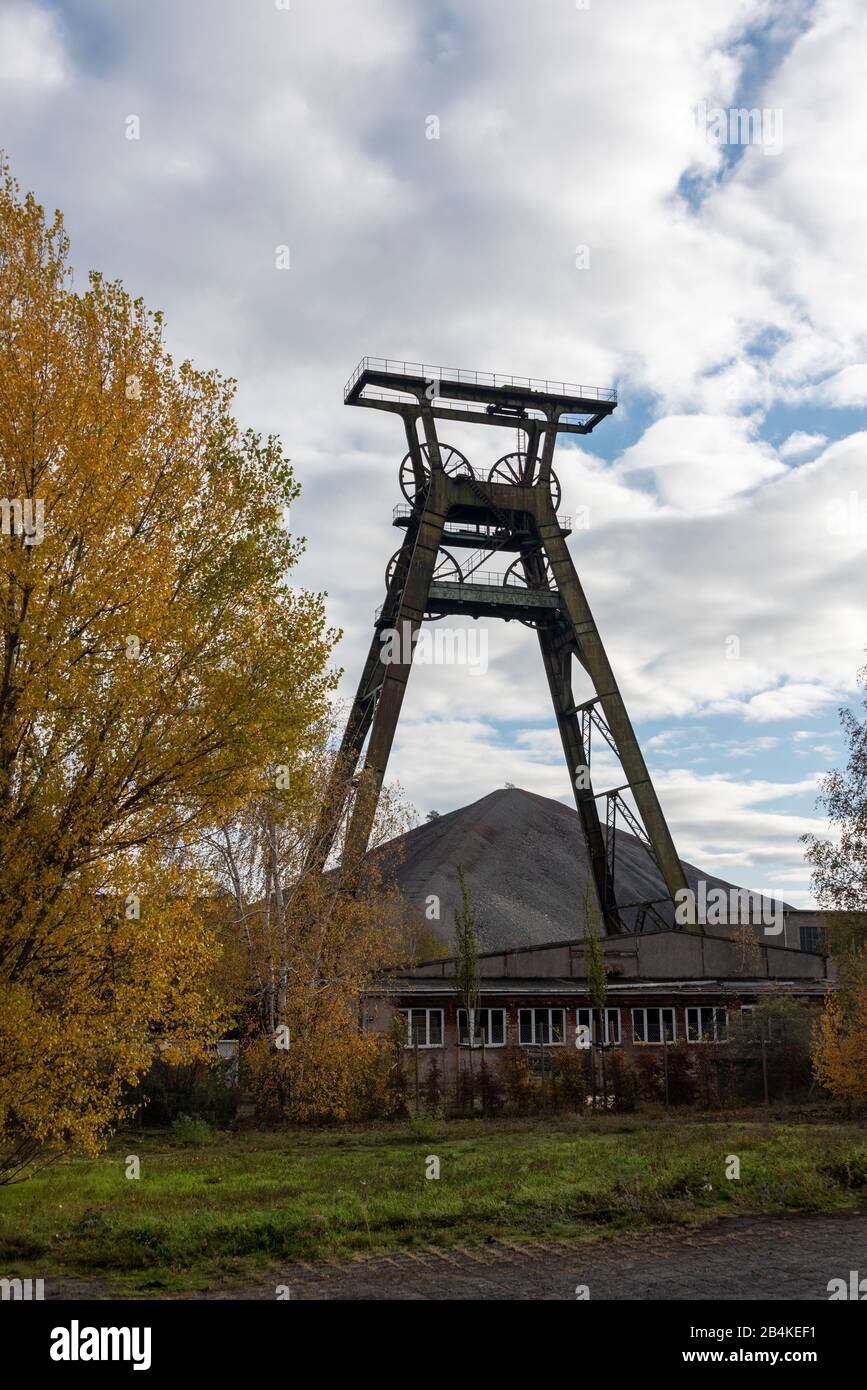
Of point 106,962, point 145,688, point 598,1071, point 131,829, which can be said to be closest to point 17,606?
point 145,688

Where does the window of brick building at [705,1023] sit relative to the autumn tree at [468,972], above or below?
below

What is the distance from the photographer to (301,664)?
46.7ft

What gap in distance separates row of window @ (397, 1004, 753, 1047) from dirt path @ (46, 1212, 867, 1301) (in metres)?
20.6

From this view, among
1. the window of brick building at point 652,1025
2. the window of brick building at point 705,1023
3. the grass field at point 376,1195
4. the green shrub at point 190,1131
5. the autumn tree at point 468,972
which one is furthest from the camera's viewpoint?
the window of brick building at point 652,1025

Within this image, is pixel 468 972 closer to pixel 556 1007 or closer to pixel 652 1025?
pixel 556 1007

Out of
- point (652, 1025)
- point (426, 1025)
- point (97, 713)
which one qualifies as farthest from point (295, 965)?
point (97, 713)

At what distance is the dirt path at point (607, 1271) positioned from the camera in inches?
414

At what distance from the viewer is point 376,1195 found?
1572cm

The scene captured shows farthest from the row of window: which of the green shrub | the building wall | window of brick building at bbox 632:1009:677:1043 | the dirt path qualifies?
the dirt path

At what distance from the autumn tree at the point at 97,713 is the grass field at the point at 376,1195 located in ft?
4.96

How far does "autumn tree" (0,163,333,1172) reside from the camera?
12.1 meters

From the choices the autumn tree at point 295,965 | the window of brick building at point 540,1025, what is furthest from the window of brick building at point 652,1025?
the autumn tree at point 295,965

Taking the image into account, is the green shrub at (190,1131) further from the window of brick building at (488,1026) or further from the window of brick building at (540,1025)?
the window of brick building at (540,1025)

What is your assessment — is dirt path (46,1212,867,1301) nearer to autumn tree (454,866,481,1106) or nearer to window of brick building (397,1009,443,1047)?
autumn tree (454,866,481,1106)
